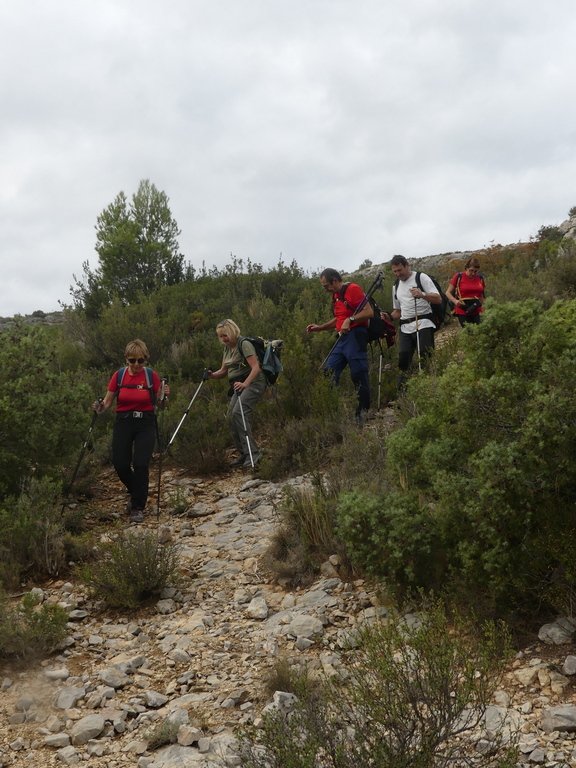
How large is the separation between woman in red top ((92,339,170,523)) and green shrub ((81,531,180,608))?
69.5 inches

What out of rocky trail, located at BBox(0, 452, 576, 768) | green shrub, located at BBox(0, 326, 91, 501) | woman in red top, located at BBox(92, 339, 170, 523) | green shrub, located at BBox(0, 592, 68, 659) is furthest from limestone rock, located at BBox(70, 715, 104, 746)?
woman in red top, located at BBox(92, 339, 170, 523)

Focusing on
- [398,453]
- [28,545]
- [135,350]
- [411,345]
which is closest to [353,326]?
[411,345]

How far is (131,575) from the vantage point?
16.6 feet

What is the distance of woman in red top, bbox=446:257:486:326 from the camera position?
913cm

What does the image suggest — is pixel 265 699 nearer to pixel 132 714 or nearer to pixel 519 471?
pixel 132 714

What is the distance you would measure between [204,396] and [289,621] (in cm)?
583

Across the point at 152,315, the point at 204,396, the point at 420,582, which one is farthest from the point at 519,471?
the point at 152,315

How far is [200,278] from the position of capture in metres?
17.9

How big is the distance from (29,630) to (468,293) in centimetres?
720

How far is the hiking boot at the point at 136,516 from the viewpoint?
6.86 metres

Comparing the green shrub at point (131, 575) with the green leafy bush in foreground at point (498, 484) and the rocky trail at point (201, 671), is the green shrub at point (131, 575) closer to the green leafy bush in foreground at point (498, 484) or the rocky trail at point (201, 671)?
the rocky trail at point (201, 671)

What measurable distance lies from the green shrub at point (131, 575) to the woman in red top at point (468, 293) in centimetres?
577

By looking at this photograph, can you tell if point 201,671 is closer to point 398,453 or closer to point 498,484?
point 398,453

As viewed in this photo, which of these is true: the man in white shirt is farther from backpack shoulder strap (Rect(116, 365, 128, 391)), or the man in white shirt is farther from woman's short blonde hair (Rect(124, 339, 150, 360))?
backpack shoulder strap (Rect(116, 365, 128, 391))
